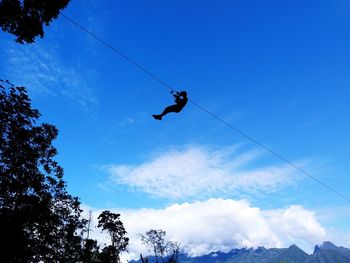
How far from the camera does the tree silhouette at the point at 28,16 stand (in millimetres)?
10008

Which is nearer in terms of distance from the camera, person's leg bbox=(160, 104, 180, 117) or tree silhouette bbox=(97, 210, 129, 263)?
person's leg bbox=(160, 104, 180, 117)

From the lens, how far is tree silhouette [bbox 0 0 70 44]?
1001cm

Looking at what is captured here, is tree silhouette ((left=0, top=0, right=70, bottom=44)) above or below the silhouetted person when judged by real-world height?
above

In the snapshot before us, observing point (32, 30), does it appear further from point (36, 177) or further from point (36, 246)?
point (36, 246)

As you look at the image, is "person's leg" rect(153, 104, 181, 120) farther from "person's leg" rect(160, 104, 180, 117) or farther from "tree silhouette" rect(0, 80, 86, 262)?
"tree silhouette" rect(0, 80, 86, 262)

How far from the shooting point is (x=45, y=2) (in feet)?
33.7

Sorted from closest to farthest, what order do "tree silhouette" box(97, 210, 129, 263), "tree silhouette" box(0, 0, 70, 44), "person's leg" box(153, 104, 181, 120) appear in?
"tree silhouette" box(0, 0, 70, 44) < "person's leg" box(153, 104, 181, 120) < "tree silhouette" box(97, 210, 129, 263)

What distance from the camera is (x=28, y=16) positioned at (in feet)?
33.9

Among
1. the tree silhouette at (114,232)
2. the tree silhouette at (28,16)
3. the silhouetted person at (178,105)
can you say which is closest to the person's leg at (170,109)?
the silhouetted person at (178,105)

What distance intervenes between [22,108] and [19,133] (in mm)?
1793

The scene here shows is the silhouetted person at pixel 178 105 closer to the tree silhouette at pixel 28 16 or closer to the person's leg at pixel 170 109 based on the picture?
the person's leg at pixel 170 109

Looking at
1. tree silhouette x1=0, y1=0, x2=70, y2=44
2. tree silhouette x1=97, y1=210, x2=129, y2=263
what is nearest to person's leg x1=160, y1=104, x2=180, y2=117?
tree silhouette x1=0, y1=0, x2=70, y2=44

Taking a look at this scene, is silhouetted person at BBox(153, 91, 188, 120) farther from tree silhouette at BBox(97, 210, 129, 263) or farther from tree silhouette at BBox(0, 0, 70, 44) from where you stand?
tree silhouette at BBox(97, 210, 129, 263)

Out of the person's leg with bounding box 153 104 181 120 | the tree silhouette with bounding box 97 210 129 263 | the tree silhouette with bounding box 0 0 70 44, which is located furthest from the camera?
the tree silhouette with bounding box 97 210 129 263
